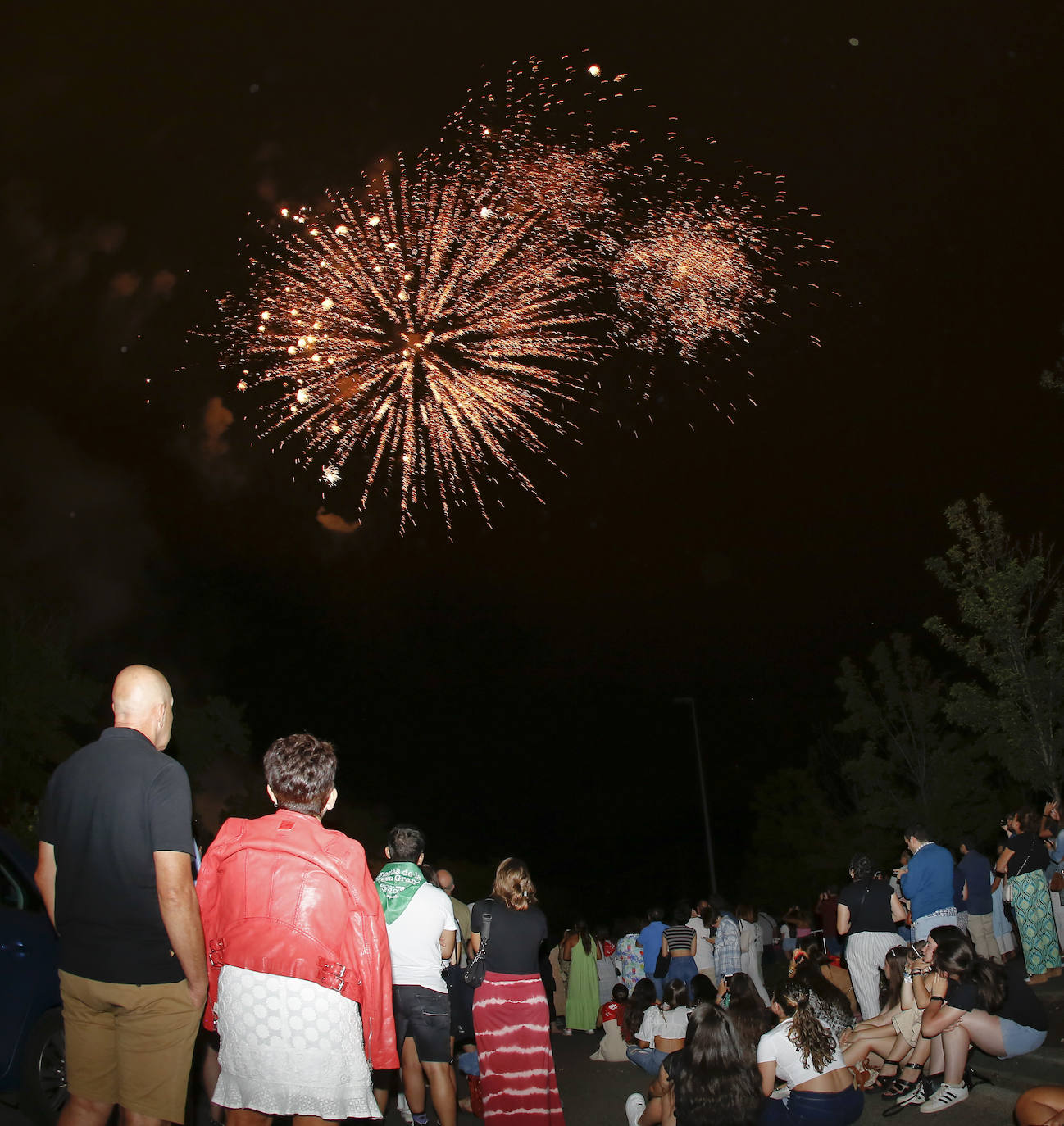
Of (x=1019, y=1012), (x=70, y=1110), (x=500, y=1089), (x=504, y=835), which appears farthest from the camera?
(x=504, y=835)

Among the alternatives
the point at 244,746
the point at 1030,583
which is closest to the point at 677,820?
the point at 244,746

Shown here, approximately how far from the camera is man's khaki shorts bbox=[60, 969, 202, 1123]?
356 centimetres

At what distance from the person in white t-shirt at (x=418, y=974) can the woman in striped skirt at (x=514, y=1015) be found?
0.92 ft

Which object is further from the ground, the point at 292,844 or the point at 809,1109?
the point at 292,844

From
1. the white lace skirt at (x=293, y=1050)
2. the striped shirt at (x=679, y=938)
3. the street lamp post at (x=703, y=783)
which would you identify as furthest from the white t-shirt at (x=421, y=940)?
the street lamp post at (x=703, y=783)

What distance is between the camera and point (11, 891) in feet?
19.6

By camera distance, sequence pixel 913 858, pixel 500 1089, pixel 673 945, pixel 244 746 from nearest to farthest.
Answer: pixel 500 1089 → pixel 913 858 → pixel 673 945 → pixel 244 746

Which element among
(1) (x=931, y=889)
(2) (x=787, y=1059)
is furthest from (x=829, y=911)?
(2) (x=787, y=1059)

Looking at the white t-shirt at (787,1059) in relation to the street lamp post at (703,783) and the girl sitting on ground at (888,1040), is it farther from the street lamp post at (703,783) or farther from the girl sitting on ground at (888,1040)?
the street lamp post at (703,783)

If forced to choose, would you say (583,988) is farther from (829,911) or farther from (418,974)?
(418,974)

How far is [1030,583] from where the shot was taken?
19516mm

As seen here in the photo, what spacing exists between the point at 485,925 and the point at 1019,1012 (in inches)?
139

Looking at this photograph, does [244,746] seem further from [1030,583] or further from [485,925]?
[485,925]

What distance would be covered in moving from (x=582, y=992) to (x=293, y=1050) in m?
10.7
